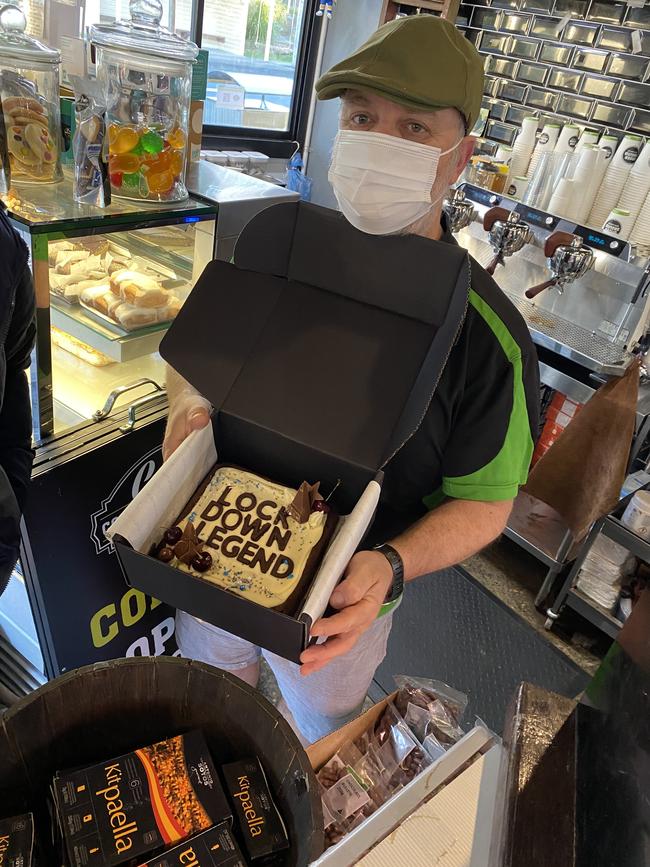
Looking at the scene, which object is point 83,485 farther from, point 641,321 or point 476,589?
point 641,321

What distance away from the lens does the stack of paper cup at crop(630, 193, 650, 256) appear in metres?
2.53

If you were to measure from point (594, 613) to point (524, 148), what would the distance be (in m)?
2.26

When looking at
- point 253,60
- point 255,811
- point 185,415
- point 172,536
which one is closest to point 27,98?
point 185,415

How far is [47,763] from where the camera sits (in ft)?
2.39

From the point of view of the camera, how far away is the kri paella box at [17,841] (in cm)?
62

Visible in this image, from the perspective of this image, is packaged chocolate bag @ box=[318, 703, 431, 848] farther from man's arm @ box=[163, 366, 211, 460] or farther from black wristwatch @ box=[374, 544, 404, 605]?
man's arm @ box=[163, 366, 211, 460]

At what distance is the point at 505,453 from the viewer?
3.69 feet

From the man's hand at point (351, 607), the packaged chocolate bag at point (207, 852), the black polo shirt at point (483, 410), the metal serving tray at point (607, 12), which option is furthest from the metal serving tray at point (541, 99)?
the packaged chocolate bag at point (207, 852)

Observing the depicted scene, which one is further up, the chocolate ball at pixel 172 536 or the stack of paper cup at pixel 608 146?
the stack of paper cup at pixel 608 146

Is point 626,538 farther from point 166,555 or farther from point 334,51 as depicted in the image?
point 334,51

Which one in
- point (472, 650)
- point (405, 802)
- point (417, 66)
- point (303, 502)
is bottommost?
point (472, 650)

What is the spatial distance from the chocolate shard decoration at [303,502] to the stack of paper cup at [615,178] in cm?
235

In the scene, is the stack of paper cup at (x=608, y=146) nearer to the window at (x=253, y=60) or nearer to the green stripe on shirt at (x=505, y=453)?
the green stripe on shirt at (x=505, y=453)

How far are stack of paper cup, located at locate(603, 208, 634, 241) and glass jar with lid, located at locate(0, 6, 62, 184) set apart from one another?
217 cm
